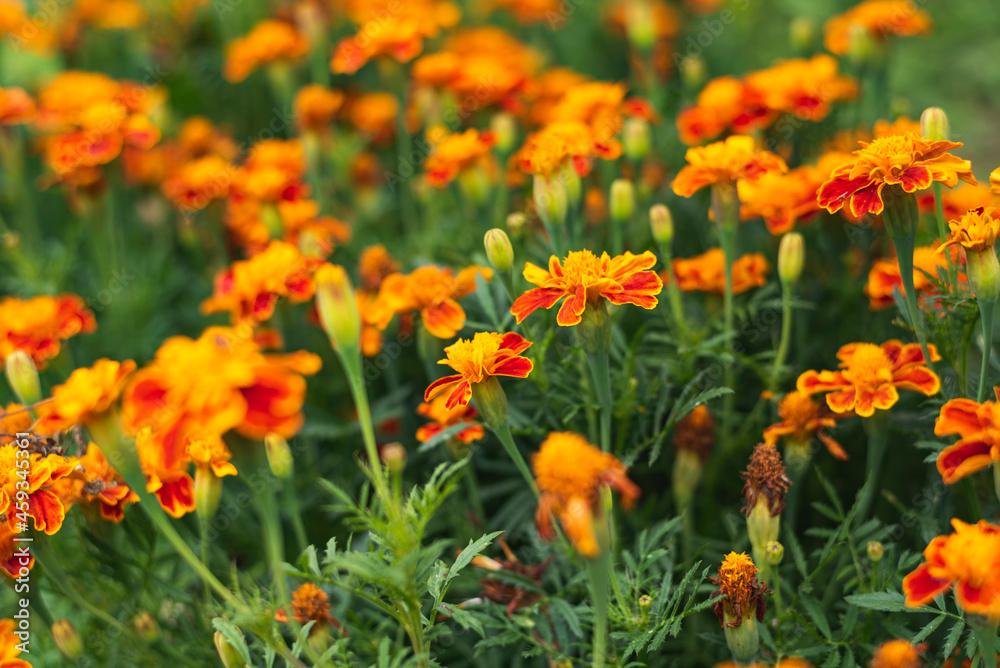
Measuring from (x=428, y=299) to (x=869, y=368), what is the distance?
Result: 0.63m

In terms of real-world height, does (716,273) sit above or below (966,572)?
above

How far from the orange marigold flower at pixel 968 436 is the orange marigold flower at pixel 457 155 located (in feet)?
3.07

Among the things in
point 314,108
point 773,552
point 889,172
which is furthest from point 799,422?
point 314,108

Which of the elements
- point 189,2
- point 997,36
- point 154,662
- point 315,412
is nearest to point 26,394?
point 154,662

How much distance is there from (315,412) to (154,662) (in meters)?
0.53

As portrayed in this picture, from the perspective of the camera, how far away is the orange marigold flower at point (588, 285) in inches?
39.5

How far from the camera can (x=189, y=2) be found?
9.11ft

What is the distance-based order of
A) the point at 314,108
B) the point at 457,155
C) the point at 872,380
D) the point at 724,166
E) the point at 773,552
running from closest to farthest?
the point at 773,552 → the point at 872,380 → the point at 724,166 → the point at 457,155 → the point at 314,108

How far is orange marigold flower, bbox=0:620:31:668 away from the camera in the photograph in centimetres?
102

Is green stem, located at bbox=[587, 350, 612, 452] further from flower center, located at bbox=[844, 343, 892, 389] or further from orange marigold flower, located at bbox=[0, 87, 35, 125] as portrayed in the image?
orange marigold flower, located at bbox=[0, 87, 35, 125]

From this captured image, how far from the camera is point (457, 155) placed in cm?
157

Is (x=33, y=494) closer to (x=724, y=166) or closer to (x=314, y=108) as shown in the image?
(x=724, y=166)

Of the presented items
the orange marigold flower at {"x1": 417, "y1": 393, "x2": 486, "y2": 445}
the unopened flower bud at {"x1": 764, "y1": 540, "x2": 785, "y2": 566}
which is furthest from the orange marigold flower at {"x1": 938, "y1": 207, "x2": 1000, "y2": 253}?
the orange marigold flower at {"x1": 417, "y1": 393, "x2": 486, "y2": 445}

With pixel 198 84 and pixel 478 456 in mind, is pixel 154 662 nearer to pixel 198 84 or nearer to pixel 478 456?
pixel 478 456
